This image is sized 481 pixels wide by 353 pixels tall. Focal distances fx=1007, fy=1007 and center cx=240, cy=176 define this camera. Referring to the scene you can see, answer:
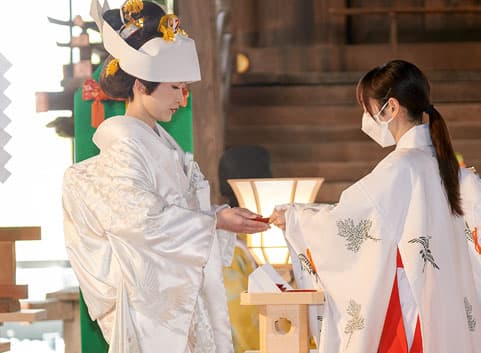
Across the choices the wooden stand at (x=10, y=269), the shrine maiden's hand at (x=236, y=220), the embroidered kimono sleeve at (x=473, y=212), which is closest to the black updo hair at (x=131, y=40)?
the shrine maiden's hand at (x=236, y=220)

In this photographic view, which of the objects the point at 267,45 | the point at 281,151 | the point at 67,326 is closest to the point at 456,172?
the point at 67,326

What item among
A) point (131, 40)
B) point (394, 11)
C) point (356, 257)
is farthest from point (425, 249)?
point (394, 11)

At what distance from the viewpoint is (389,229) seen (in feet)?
11.9

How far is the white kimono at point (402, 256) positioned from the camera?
360 centimetres

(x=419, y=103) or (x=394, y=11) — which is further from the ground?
(x=394, y=11)

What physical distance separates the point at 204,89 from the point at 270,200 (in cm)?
153

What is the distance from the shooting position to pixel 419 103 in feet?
12.1

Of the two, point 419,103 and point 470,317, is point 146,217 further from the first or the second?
point 470,317

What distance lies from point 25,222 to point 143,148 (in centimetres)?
354

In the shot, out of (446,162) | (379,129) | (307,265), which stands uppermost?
(379,129)

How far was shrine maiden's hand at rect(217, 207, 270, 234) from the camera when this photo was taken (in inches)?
140

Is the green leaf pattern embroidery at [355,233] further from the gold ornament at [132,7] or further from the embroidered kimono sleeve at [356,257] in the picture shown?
the gold ornament at [132,7]

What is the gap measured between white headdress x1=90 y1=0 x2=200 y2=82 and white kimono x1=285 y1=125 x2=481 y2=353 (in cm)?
75

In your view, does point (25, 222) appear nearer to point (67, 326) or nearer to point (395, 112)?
point (67, 326)
